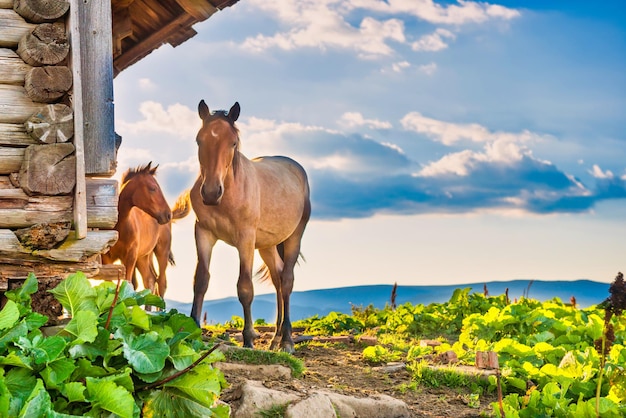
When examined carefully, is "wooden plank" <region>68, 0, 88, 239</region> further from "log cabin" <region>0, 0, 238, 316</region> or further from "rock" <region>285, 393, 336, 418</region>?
"rock" <region>285, 393, 336, 418</region>

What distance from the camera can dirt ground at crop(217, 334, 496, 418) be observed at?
23.6 ft

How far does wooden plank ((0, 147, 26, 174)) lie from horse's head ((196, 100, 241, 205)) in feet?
8.88

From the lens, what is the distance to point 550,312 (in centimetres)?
1038

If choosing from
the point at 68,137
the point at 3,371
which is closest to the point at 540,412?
the point at 3,371

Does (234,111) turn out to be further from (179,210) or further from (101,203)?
(179,210)

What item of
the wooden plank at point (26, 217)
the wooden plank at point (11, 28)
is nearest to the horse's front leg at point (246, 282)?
the wooden plank at point (26, 217)

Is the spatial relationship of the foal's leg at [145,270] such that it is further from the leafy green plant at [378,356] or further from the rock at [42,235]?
the rock at [42,235]

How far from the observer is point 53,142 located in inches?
258

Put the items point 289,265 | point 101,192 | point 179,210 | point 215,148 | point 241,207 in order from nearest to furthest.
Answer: point 101,192 < point 215,148 < point 241,207 < point 289,265 < point 179,210

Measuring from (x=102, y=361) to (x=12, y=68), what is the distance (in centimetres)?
281

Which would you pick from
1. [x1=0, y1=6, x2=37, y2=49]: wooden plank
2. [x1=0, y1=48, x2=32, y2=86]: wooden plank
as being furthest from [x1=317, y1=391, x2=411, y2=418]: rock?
[x1=0, y1=6, x2=37, y2=49]: wooden plank

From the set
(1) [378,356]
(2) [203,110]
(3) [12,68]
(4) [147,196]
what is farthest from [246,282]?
(3) [12,68]

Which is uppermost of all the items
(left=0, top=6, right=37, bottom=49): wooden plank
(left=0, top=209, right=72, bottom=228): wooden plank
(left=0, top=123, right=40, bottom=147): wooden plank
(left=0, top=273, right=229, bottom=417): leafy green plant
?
(left=0, top=6, right=37, bottom=49): wooden plank

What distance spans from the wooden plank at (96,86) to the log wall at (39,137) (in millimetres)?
181
